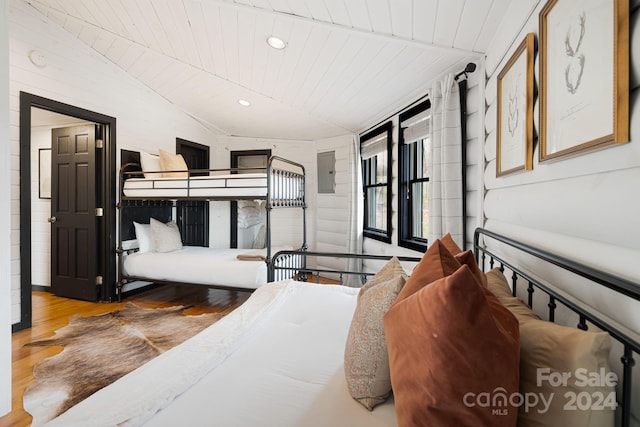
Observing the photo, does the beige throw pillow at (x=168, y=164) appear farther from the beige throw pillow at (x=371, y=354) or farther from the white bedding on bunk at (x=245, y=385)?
the beige throw pillow at (x=371, y=354)

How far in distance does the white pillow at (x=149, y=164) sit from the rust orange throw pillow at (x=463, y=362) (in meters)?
4.08

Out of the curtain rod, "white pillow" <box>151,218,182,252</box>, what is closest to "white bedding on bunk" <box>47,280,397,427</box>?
the curtain rod

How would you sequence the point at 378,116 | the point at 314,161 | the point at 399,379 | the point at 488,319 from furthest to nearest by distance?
the point at 314,161 < the point at 378,116 < the point at 399,379 < the point at 488,319

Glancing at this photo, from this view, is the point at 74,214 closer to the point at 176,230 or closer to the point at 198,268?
the point at 176,230

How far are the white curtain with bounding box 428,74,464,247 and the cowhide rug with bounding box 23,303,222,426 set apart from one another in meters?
2.34

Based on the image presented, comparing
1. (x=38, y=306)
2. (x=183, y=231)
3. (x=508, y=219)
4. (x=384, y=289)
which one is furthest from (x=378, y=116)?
(x=38, y=306)

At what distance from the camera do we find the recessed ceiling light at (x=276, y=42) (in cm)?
253

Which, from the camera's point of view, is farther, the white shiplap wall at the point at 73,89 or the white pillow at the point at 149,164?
the white pillow at the point at 149,164

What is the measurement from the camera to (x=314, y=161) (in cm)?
522

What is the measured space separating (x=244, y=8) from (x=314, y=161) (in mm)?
3058

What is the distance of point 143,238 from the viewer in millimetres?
3873

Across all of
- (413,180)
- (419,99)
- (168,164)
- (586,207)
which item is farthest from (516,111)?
(168,164)

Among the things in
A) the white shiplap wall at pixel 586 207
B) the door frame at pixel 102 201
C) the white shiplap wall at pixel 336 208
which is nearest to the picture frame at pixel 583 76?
the white shiplap wall at pixel 586 207

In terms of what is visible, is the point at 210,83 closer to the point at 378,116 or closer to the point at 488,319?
the point at 378,116
